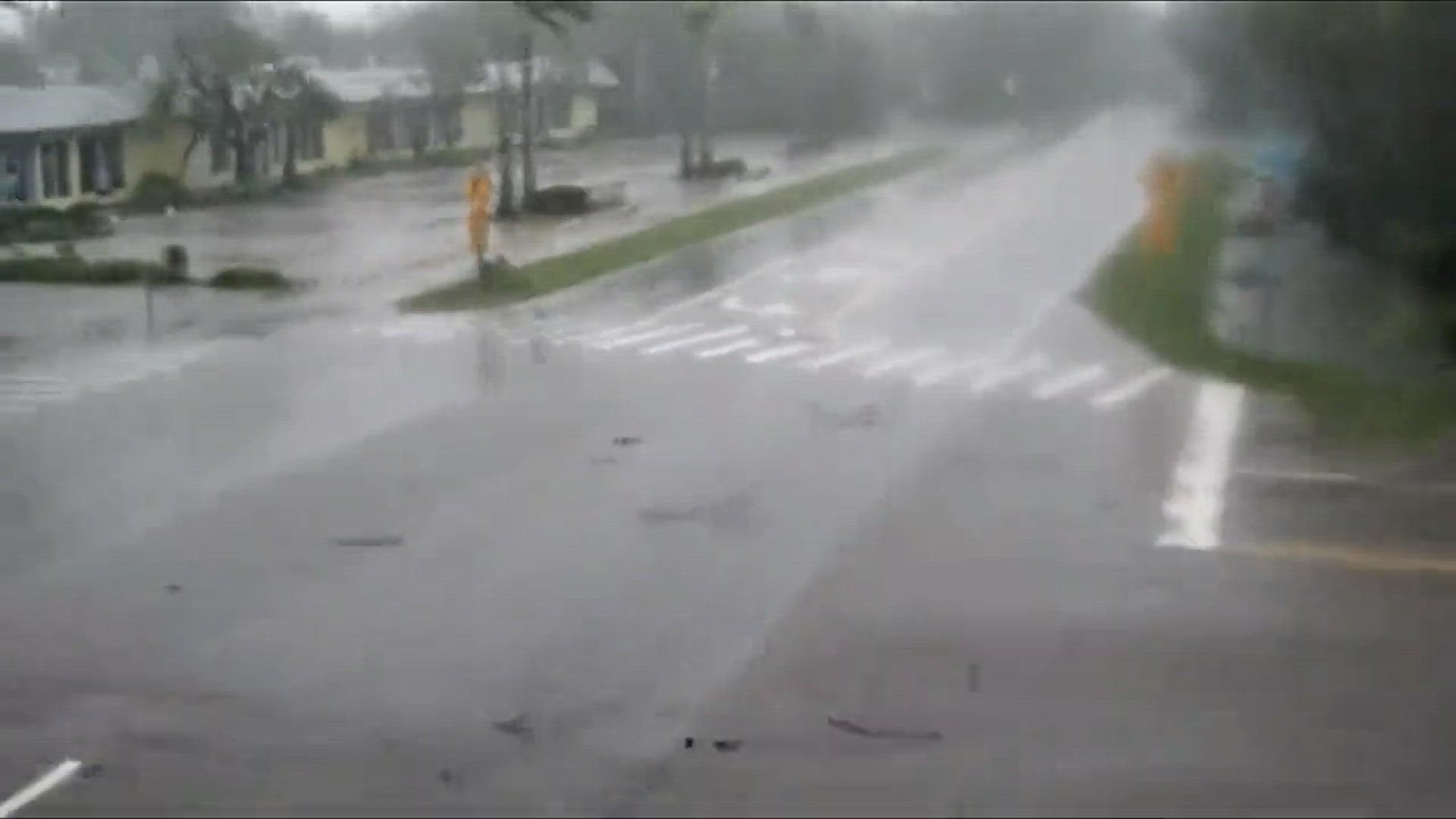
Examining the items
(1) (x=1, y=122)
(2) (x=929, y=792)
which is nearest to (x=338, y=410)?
(2) (x=929, y=792)

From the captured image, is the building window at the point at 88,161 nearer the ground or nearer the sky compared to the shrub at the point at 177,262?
nearer the sky

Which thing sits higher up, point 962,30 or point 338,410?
point 962,30

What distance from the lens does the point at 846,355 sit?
78.6 feet

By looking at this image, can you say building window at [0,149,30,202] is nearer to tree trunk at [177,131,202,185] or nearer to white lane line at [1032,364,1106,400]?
tree trunk at [177,131,202,185]

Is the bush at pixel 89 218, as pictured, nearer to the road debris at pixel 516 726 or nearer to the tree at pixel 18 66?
the tree at pixel 18 66

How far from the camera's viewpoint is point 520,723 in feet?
32.8

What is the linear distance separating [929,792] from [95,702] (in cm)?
439

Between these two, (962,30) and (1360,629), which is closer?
(1360,629)

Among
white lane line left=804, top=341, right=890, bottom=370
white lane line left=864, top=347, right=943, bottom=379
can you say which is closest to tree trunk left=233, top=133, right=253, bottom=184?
white lane line left=804, top=341, right=890, bottom=370

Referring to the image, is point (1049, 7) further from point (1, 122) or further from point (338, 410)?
point (338, 410)

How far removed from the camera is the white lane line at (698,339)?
24.1 meters

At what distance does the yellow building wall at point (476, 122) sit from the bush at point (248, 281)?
76.1 feet

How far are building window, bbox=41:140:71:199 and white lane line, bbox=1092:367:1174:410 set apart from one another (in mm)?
24072

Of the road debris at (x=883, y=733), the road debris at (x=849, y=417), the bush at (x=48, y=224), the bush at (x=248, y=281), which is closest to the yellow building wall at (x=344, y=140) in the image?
the bush at (x=48, y=224)
